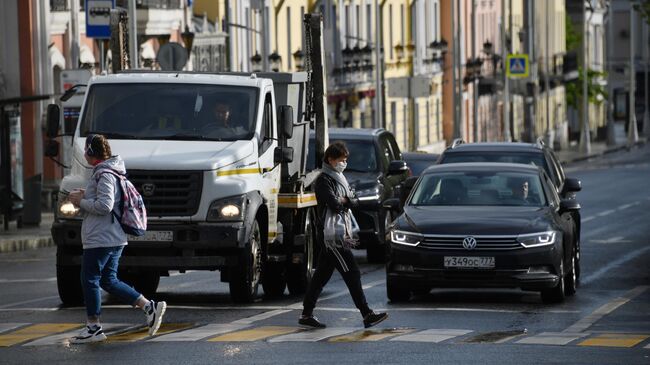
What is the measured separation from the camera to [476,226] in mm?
20828

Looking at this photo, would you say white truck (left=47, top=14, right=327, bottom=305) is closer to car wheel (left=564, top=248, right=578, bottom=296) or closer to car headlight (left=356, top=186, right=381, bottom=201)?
car wheel (left=564, top=248, right=578, bottom=296)

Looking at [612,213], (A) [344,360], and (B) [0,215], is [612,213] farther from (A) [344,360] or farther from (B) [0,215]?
(A) [344,360]

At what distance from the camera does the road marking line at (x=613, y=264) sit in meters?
25.3

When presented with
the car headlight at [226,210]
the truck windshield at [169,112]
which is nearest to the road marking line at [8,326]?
the car headlight at [226,210]

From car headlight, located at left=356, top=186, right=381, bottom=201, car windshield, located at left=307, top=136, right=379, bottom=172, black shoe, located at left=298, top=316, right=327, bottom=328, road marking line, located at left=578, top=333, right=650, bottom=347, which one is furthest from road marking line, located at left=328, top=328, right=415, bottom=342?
car windshield, located at left=307, top=136, right=379, bottom=172

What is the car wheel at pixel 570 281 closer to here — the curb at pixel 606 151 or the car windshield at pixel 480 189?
the car windshield at pixel 480 189

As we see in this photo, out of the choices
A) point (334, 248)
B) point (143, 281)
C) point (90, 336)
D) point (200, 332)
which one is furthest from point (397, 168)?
point (90, 336)

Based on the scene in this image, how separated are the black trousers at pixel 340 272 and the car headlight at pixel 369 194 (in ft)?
31.3

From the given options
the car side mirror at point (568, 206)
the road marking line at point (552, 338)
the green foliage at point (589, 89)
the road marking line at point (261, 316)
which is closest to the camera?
the road marking line at point (552, 338)

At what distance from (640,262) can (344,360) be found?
13.8 m

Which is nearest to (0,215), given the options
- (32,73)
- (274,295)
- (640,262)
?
(32,73)

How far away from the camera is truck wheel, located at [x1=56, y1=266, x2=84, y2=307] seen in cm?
2042

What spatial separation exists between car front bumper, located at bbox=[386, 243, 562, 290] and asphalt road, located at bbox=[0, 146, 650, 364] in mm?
235

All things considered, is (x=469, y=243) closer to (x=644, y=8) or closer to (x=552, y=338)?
(x=552, y=338)
